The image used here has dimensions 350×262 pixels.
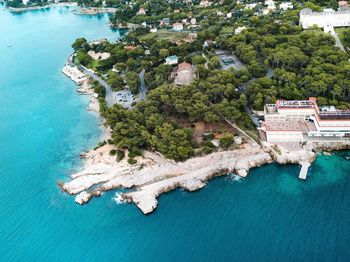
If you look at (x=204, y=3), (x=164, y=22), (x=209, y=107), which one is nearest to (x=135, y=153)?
(x=209, y=107)

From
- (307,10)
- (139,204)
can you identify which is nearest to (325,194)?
A: (139,204)

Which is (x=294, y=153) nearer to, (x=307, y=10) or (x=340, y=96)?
(x=340, y=96)

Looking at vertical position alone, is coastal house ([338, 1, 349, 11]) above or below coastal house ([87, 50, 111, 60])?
above

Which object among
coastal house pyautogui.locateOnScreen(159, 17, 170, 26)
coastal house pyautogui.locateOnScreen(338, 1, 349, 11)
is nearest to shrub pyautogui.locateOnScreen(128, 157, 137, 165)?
coastal house pyautogui.locateOnScreen(159, 17, 170, 26)

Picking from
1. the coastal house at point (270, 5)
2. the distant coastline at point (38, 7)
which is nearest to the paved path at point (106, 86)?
the coastal house at point (270, 5)

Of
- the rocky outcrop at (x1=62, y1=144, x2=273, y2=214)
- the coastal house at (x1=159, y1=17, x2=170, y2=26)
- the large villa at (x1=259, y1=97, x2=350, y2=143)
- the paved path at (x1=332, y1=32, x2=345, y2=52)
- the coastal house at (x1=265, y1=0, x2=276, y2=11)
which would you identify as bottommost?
the rocky outcrop at (x1=62, y1=144, x2=273, y2=214)

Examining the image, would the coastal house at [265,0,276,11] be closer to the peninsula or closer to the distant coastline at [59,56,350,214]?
the peninsula
